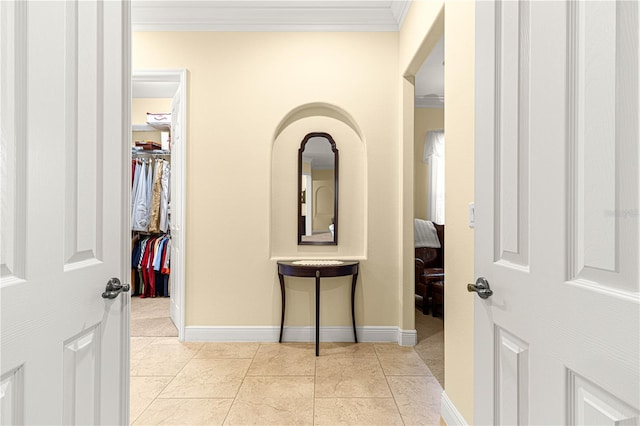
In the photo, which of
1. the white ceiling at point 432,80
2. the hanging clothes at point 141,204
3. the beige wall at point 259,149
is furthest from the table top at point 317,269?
the hanging clothes at point 141,204

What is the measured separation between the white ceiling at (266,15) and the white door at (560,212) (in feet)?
7.18

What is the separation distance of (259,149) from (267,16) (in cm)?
114

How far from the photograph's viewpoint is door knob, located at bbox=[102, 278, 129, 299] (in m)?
1.07

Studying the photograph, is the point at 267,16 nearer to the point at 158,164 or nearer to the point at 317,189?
the point at 317,189

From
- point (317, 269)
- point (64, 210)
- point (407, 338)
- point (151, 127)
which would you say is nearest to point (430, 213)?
point (407, 338)

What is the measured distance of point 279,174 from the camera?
3.19 metres

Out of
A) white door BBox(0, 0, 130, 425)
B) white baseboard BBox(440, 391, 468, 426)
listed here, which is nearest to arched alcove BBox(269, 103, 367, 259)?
white baseboard BBox(440, 391, 468, 426)

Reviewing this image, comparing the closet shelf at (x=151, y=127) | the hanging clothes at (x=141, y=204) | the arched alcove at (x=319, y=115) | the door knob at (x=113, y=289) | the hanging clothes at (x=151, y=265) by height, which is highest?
the closet shelf at (x=151, y=127)

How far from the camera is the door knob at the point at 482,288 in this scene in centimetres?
105

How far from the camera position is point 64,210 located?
918mm

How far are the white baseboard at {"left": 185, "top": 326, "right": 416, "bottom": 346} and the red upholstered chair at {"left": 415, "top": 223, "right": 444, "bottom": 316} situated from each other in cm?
96

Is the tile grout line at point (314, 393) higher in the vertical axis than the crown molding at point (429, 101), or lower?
lower

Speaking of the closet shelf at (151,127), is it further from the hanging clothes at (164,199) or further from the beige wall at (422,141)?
the beige wall at (422,141)

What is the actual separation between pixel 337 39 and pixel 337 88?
0.43 metres
